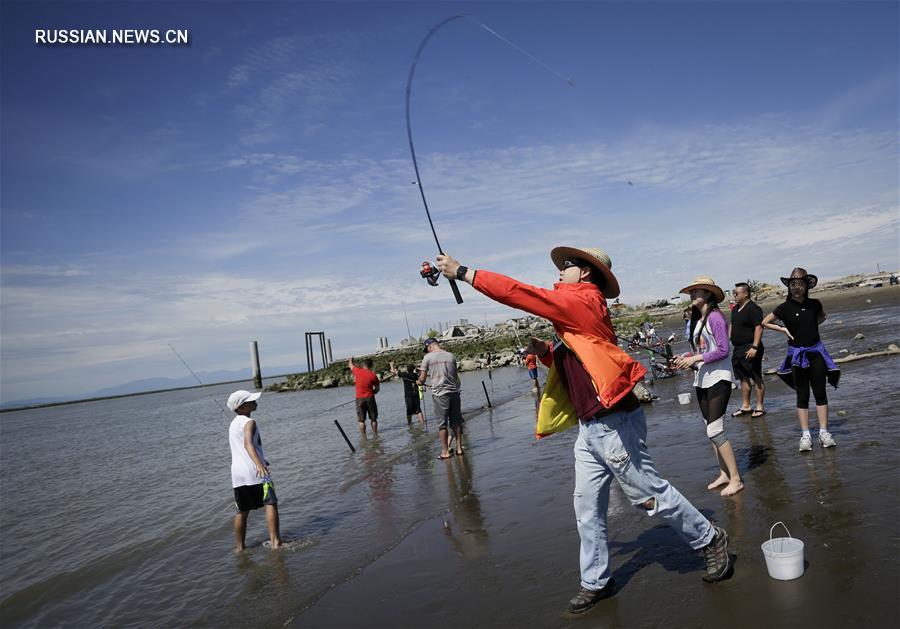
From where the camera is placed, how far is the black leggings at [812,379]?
648 cm

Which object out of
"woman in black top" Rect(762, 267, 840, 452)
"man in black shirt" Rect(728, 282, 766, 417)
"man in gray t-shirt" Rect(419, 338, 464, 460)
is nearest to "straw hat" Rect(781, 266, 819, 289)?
"woman in black top" Rect(762, 267, 840, 452)

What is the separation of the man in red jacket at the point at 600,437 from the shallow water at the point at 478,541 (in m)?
0.26

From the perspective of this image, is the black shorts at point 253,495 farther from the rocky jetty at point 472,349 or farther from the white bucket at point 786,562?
the rocky jetty at point 472,349

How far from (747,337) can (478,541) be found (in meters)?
5.48

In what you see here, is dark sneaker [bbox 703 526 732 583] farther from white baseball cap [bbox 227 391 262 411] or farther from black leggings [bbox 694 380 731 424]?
white baseball cap [bbox 227 391 262 411]

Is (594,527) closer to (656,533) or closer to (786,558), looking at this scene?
(786,558)

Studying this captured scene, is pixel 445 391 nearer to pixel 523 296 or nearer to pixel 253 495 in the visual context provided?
pixel 253 495

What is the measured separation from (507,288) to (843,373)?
11057 millimetres

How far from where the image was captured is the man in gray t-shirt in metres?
10.4

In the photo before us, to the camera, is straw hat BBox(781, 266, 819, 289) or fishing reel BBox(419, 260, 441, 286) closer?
fishing reel BBox(419, 260, 441, 286)

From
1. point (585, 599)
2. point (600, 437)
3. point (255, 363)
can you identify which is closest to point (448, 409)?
point (585, 599)

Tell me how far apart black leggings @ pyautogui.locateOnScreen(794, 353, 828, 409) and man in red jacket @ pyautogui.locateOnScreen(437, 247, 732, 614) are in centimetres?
340

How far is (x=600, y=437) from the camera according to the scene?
3.79 m

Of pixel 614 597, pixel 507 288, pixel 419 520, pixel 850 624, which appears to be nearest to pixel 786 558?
pixel 850 624
